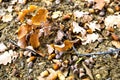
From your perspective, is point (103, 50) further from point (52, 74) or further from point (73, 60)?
point (52, 74)

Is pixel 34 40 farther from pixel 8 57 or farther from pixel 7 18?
pixel 7 18

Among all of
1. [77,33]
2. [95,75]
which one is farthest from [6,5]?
[95,75]

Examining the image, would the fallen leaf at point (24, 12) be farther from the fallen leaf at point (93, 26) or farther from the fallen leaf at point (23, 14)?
the fallen leaf at point (93, 26)

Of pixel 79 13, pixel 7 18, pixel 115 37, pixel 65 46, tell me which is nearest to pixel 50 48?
pixel 65 46

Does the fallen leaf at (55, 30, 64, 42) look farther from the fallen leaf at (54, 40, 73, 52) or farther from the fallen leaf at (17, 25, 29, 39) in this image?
the fallen leaf at (17, 25, 29, 39)

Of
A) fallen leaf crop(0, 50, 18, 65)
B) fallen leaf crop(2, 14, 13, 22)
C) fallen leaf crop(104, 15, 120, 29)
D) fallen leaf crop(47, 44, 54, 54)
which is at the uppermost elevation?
fallen leaf crop(2, 14, 13, 22)

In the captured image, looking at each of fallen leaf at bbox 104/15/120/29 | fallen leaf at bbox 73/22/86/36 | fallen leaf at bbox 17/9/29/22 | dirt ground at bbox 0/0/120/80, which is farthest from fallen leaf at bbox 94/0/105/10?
fallen leaf at bbox 17/9/29/22
